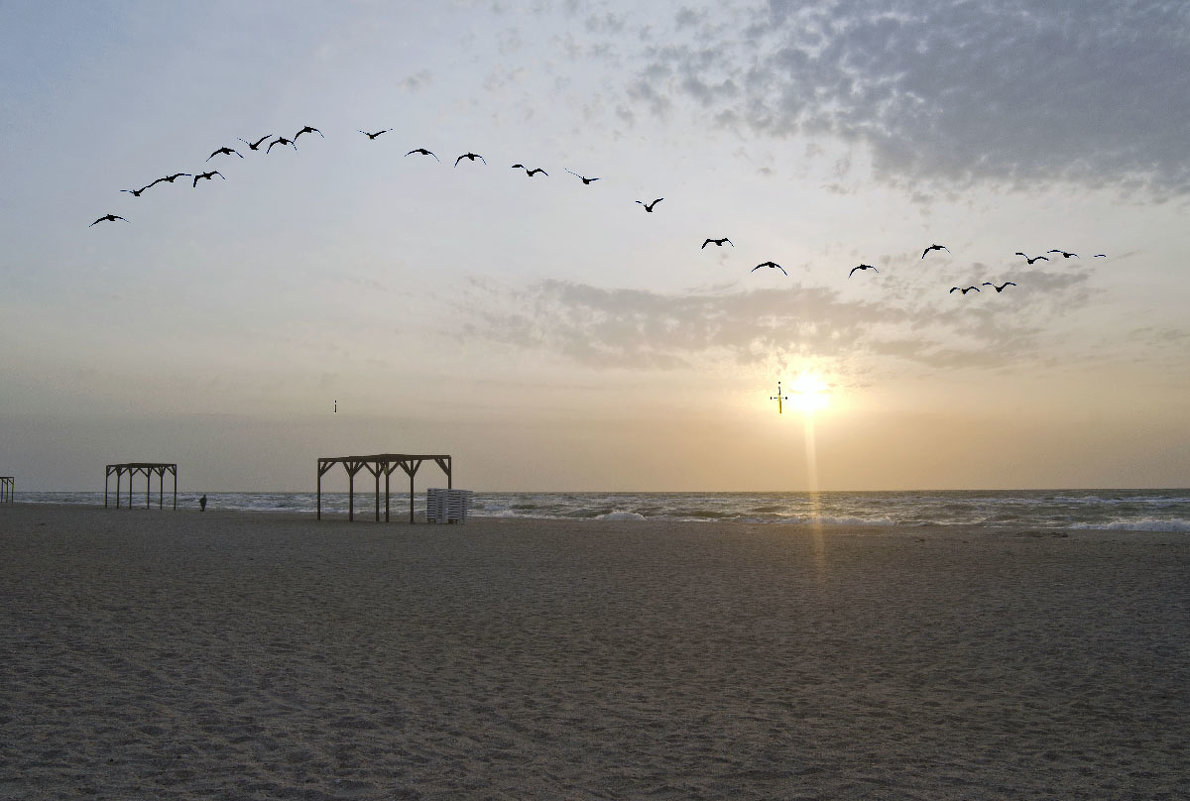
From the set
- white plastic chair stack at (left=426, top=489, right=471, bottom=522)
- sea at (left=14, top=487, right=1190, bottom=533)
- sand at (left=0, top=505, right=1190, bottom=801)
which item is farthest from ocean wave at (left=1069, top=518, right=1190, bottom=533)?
white plastic chair stack at (left=426, top=489, right=471, bottom=522)

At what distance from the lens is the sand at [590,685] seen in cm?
547

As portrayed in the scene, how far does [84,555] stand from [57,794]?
17.4 metres

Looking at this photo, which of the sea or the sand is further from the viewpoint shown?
the sea

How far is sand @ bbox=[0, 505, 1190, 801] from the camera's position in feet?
17.9

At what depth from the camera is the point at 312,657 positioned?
29.2 feet

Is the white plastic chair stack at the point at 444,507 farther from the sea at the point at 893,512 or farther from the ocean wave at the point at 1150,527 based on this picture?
the ocean wave at the point at 1150,527

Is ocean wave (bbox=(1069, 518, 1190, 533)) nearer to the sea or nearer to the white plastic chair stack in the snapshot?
the sea

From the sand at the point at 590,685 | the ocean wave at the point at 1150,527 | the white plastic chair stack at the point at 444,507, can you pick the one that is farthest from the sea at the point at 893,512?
the sand at the point at 590,685

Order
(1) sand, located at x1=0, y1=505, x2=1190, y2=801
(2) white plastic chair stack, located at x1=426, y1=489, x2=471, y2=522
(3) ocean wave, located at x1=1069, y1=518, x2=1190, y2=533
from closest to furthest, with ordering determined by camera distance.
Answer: (1) sand, located at x1=0, y1=505, x2=1190, y2=801 < (3) ocean wave, located at x1=1069, y1=518, x2=1190, y2=533 < (2) white plastic chair stack, located at x1=426, y1=489, x2=471, y2=522

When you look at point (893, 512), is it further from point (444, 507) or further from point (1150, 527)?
point (444, 507)

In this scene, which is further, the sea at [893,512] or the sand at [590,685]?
the sea at [893,512]

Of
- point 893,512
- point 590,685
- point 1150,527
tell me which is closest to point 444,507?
point 590,685

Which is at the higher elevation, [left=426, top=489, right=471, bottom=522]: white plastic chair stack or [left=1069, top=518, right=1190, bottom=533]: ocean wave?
[left=426, top=489, right=471, bottom=522]: white plastic chair stack

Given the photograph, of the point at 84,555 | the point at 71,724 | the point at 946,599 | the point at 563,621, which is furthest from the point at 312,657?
the point at 84,555
